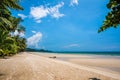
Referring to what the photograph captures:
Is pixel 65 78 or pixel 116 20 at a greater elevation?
pixel 116 20

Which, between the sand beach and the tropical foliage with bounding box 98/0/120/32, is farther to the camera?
Answer: the sand beach

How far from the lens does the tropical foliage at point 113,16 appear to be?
2.88 meters

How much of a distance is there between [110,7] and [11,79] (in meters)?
7.97

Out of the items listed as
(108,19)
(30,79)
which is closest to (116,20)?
(108,19)

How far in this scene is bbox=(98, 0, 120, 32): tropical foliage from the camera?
113 inches

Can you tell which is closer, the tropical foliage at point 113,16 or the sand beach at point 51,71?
the tropical foliage at point 113,16

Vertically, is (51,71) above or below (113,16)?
below

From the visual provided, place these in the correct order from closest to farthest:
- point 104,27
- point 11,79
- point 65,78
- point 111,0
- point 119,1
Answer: point 119,1
point 111,0
point 104,27
point 11,79
point 65,78

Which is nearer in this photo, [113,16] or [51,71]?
[113,16]

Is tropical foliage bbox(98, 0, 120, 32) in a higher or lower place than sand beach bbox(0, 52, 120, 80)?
higher

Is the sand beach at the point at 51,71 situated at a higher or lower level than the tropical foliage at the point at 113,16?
lower

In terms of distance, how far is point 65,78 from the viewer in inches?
419

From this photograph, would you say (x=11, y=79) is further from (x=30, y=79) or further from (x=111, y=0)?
(x=111, y=0)

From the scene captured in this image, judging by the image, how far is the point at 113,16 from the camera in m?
2.97
